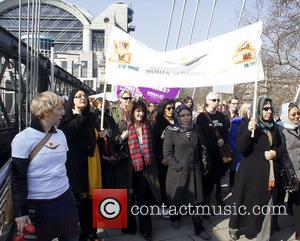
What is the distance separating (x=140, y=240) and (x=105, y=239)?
408 millimetres

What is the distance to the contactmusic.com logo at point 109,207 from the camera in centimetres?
419

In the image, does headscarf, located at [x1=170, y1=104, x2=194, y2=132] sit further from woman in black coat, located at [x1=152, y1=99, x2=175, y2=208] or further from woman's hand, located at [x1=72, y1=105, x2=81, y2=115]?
woman's hand, located at [x1=72, y1=105, x2=81, y2=115]

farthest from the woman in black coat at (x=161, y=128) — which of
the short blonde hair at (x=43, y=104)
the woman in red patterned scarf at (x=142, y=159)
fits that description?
the short blonde hair at (x=43, y=104)

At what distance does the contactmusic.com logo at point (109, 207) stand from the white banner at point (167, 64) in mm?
1224

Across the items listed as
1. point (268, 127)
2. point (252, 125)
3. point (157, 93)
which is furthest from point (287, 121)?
point (157, 93)

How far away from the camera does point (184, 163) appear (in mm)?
4754

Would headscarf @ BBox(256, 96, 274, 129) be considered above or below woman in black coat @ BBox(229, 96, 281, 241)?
A: above

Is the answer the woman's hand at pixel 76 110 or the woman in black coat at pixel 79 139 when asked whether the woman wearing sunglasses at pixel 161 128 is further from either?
the woman's hand at pixel 76 110

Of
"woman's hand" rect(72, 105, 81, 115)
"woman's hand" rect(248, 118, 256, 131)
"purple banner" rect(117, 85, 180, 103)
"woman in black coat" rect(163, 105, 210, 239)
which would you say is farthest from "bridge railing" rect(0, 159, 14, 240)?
"purple banner" rect(117, 85, 180, 103)

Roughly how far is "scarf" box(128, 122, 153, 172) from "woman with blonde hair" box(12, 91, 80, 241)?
162cm

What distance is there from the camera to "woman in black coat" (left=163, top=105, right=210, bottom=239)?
477 centimetres

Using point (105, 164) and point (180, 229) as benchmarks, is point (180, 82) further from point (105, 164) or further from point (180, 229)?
point (180, 229)

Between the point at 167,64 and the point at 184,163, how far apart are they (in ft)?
3.88

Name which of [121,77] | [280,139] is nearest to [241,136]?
[280,139]
